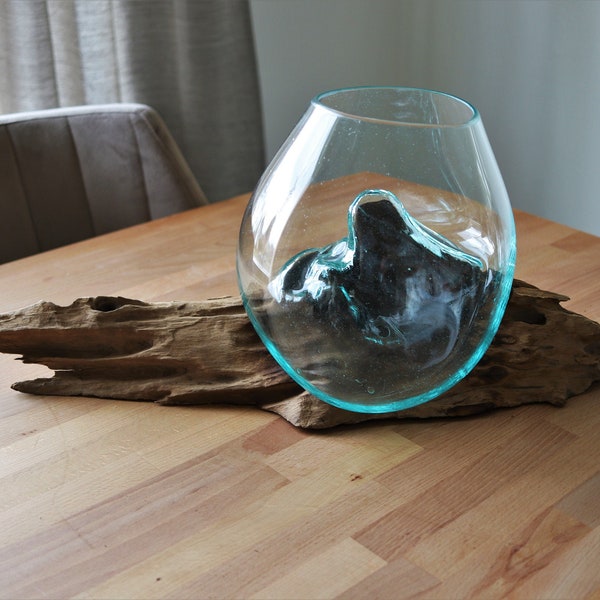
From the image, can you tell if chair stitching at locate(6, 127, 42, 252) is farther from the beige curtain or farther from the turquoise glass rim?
the turquoise glass rim

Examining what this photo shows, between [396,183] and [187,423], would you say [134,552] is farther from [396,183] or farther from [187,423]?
[396,183]

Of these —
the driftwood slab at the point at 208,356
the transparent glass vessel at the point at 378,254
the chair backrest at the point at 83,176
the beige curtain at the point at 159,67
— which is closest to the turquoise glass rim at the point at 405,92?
the transparent glass vessel at the point at 378,254

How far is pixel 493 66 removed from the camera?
2.17 m

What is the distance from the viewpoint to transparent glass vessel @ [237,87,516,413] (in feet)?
2.08

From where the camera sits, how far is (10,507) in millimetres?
603

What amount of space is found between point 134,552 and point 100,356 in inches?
9.5

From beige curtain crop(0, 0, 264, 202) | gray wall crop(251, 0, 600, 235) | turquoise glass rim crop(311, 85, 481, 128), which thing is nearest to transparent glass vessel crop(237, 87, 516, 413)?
turquoise glass rim crop(311, 85, 481, 128)

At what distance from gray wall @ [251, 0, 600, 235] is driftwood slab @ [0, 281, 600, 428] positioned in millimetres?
1400

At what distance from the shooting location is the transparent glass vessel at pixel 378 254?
2.08ft

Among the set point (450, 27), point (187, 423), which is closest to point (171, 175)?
point (187, 423)

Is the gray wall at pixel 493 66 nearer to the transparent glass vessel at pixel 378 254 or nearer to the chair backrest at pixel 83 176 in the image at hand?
the chair backrest at pixel 83 176

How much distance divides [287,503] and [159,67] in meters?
1.37

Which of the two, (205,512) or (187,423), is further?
(187,423)

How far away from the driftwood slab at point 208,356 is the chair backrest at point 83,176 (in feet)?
1.82
